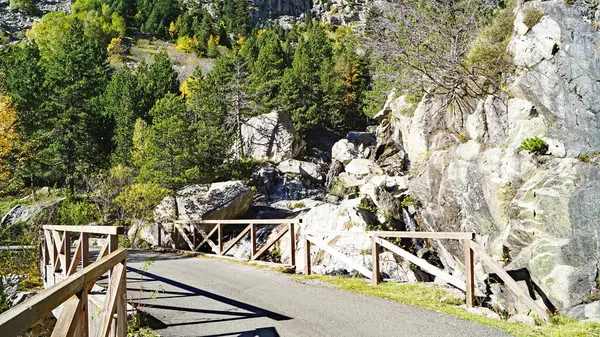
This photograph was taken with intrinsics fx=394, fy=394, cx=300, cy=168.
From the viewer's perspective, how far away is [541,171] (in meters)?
8.88

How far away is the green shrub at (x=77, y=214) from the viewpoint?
18.9 m

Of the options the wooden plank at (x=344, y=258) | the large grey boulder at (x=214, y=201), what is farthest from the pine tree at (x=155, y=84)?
the wooden plank at (x=344, y=258)

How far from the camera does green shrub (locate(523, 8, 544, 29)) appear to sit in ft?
34.6

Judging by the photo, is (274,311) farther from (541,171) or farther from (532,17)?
(532,17)

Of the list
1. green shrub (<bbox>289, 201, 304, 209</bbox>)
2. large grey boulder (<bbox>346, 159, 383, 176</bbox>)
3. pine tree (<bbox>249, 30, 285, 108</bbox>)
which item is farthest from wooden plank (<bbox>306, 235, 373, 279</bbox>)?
pine tree (<bbox>249, 30, 285, 108</bbox>)

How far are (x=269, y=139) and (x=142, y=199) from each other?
59.9 feet

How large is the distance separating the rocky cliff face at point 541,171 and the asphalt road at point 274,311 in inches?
111

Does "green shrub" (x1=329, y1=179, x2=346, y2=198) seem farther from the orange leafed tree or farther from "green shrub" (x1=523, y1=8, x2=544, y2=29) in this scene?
the orange leafed tree

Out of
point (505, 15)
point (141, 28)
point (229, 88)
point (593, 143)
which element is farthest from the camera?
point (141, 28)

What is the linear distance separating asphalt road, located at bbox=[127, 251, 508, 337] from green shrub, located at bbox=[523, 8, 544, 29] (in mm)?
8702

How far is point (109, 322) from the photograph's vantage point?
3.78 meters

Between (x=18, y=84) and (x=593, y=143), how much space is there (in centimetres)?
3459

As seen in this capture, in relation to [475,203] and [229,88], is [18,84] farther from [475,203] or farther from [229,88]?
[475,203]

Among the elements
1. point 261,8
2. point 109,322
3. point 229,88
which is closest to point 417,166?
point 109,322
